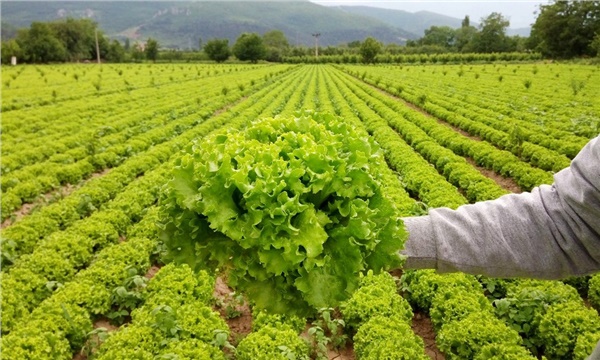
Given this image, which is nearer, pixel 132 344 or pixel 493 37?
pixel 132 344

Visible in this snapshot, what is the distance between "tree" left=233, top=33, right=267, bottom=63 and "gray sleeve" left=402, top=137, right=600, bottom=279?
110846 millimetres

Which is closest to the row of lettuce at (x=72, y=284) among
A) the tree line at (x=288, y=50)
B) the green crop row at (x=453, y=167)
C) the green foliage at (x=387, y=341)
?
the green foliage at (x=387, y=341)

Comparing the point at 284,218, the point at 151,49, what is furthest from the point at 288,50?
the point at 284,218

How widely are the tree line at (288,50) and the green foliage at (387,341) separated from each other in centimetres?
6517

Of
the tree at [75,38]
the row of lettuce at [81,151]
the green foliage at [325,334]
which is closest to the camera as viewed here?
the green foliage at [325,334]

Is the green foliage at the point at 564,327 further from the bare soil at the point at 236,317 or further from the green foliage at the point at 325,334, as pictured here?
the bare soil at the point at 236,317

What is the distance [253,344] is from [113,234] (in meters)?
4.36

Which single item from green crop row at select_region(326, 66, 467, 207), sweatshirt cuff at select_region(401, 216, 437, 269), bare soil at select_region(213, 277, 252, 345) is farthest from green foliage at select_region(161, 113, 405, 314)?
green crop row at select_region(326, 66, 467, 207)

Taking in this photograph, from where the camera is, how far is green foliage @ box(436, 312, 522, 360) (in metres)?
4.57

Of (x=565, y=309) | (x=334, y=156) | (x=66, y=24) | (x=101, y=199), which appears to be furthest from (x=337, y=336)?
(x=66, y=24)

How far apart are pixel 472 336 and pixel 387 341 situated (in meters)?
0.92

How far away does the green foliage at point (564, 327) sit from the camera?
4758mm

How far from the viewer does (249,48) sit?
107375 mm

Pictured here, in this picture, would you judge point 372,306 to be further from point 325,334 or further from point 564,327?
point 564,327
